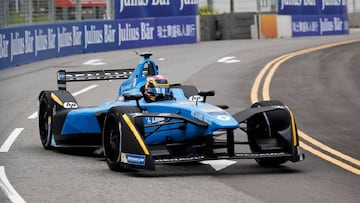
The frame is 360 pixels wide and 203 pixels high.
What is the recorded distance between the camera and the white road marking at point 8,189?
910 cm

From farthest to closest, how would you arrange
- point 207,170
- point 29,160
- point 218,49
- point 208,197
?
point 218,49 < point 29,160 < point 207,170 < point 208,197

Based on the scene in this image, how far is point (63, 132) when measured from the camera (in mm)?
12773

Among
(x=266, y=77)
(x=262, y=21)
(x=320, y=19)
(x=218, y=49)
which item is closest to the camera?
(x=266, y=77)

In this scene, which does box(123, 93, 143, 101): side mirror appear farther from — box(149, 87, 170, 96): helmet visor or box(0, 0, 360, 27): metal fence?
box(0, 0, 360, 27): metal fence

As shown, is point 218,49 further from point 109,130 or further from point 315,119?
point 109,130

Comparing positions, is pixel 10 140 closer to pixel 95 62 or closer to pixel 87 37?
pixel 95 62

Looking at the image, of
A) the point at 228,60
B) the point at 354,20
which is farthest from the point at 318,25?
the point at 228,60

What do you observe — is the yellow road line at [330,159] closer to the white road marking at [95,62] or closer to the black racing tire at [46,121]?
the black racing tire at [46,121]

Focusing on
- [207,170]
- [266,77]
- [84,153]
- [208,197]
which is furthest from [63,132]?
[266,77]

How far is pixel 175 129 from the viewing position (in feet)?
36.4

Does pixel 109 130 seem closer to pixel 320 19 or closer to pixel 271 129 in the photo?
pixel 271 129

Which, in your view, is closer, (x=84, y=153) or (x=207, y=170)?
(x=207, y=170)

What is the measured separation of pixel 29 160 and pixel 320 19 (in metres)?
37.2

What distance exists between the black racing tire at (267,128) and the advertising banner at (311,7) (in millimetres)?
33012
